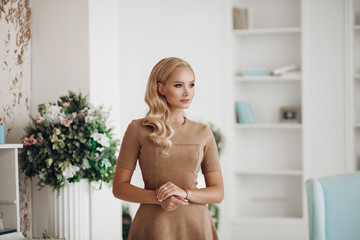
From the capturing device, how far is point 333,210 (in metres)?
1.74

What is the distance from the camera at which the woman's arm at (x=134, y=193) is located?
4.43 feet

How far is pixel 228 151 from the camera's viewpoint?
179 inches

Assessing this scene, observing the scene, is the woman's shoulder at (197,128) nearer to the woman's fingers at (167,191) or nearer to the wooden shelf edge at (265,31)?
the woman's fingers at (167,191)

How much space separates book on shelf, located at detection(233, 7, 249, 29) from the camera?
4.55 metres

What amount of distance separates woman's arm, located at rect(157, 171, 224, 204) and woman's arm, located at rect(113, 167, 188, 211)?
22 millimetres

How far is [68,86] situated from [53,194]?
74 centimetres

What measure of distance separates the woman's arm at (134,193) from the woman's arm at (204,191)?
0.07ft

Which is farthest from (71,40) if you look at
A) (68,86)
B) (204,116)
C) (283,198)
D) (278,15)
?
(283,198)

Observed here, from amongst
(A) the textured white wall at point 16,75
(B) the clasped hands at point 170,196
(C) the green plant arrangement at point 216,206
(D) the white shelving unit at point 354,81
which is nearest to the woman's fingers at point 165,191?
(B) the clasped hands at point 170,196

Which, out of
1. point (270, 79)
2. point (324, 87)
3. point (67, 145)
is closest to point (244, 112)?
point (270, 79)

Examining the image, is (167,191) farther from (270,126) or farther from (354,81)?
(354,81)

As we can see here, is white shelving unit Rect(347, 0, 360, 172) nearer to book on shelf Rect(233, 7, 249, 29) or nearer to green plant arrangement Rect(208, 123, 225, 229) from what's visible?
book on shelf Rect(233, 7, 249, 29)

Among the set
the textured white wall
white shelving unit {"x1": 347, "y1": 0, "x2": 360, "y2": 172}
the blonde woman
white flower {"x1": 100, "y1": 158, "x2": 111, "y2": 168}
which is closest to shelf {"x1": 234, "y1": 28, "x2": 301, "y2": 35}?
white shelving unit {"x1": 347, "y1": 0, "x2": 360, "y2": 172}

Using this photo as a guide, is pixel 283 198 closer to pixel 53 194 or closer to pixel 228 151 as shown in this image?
pixel 228 151
